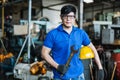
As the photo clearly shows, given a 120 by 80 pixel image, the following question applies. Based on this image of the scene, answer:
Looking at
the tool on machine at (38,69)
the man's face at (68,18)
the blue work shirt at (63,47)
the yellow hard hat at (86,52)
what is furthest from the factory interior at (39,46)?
the man's face at (68,18)

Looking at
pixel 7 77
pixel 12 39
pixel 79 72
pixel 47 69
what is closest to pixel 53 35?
pixel 79 72

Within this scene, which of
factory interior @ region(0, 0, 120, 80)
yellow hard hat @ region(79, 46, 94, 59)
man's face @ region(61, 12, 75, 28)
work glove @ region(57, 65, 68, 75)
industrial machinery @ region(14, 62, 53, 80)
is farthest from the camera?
factory interior @ region(0, 0, 120, 80)

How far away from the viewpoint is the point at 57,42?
2.93 m

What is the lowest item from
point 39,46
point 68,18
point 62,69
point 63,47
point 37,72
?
point 37,72

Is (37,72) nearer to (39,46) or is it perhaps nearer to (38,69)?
(38,69)

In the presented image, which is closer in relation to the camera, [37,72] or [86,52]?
[86,52]

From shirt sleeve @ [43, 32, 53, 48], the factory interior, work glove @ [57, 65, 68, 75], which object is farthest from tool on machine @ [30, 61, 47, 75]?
work glove @ [57, 65, 68, 75]

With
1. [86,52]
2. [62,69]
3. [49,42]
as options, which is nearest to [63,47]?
[49,42]

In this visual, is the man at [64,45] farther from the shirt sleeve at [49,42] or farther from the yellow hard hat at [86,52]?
the yellow hard hat at [86,52]

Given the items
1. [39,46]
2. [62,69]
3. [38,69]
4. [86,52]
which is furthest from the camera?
[39,46]

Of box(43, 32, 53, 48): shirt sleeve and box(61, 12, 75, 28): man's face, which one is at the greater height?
box(61, 12, 75, 28): man's face

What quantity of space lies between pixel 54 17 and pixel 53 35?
14.2 m

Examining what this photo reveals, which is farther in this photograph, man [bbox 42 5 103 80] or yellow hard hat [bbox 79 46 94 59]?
yellow hard hat [bbox 79 46 94 59]

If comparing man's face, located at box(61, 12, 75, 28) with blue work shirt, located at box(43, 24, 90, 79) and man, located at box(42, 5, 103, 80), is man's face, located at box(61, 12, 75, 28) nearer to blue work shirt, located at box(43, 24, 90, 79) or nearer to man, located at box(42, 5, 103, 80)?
man, located at box(42, 5, 103, 80)
